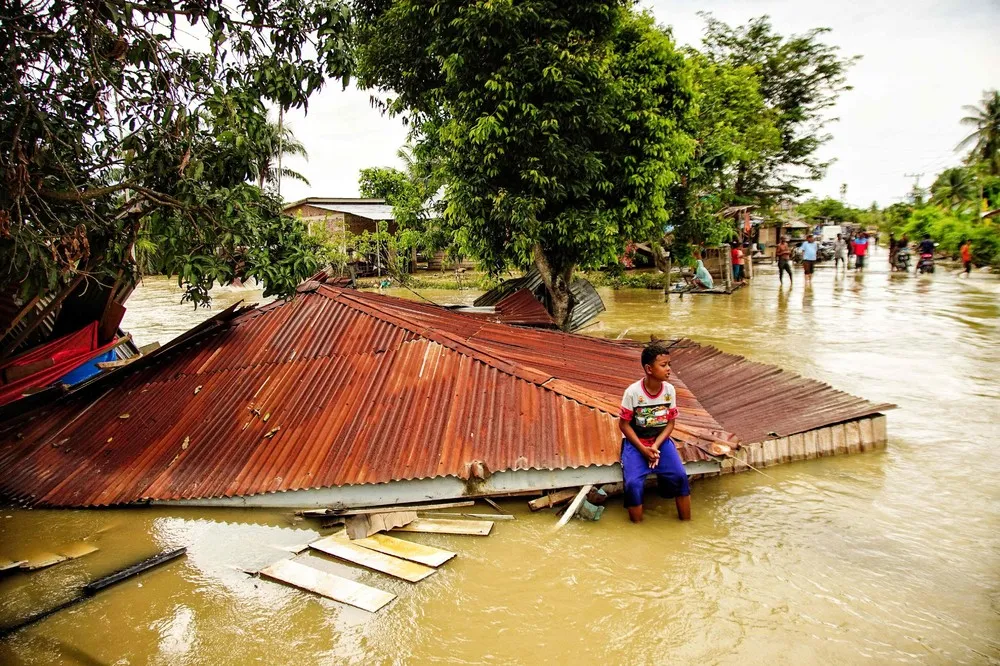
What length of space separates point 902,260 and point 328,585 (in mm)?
29239

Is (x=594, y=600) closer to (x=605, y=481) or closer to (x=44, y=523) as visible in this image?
(x=605, y=481)

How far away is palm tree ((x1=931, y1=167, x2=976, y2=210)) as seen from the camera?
1286 inches

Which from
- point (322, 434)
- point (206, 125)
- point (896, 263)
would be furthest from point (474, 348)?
point (896, 263)

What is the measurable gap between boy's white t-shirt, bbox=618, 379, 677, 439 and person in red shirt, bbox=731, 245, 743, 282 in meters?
20.2

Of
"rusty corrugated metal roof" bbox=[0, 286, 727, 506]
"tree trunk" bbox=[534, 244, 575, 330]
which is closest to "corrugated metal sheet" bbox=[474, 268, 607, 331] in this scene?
"tree trunk" bbox=[534, 244, 575, 330]

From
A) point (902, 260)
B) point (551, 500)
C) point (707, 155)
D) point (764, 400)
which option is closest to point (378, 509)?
point (551, 500)

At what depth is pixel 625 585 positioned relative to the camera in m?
4.74

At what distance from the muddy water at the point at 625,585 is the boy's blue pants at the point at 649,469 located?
0.45 m

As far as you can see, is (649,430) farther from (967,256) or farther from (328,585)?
(967,256)

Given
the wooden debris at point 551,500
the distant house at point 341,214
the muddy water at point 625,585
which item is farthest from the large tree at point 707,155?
the distant house at point 341,214

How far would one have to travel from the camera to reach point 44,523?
20.9ft

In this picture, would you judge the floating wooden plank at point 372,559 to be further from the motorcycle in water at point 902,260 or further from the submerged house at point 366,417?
the motorcycle in water at point 902,260

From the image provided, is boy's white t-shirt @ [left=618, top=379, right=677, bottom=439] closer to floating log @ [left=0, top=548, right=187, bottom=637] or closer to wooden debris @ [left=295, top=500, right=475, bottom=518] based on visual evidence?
wooden debris @ [left=295, top=500, right=475, bottom=518]

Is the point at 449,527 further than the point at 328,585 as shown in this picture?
Yes
